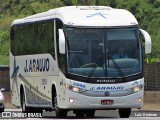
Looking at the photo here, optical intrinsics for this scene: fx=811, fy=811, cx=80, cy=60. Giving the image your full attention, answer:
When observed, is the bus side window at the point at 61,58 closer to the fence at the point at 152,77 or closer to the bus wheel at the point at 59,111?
the bus wheel at the point at 59,111

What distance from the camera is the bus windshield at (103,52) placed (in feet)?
81.3

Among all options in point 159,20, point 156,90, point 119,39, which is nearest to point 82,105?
point 119,39

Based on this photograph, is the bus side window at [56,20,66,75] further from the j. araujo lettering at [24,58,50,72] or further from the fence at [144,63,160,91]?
the fence at [144,63,160,91]

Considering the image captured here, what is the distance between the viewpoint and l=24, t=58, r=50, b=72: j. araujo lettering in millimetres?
27627

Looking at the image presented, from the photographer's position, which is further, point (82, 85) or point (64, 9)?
point (64, 9)

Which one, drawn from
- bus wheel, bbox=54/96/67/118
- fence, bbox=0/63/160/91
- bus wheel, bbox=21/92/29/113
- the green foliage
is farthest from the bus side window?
the green foliage

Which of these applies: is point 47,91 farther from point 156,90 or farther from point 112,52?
point 156,90

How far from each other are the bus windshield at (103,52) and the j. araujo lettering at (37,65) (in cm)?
255

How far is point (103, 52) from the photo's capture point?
24.9 m

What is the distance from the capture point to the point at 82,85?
24.6m

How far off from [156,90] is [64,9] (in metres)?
10.1

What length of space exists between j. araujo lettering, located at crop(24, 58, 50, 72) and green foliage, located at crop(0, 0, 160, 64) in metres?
42.2

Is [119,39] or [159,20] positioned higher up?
[119,39]

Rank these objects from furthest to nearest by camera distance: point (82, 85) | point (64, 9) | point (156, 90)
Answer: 1. point (156, 90)
2. point (64, 9)
3. point (82, 85)
